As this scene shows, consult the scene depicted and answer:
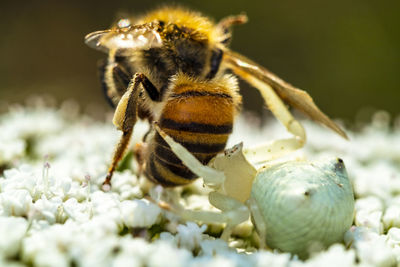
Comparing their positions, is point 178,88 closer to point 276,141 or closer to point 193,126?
point 193,126

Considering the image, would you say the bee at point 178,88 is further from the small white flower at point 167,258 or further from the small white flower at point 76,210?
the small white flower at point 167,258

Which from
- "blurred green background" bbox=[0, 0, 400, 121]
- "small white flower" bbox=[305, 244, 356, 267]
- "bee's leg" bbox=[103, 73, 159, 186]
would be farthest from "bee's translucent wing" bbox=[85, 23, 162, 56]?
"blurred green background" bbox=[0, 0, 400, 121]

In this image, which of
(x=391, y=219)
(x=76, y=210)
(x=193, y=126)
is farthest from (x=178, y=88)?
(x=391, y=219)

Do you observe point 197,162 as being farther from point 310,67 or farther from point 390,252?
point 310,67

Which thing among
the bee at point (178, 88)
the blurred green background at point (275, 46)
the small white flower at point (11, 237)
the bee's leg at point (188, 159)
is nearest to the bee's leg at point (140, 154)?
the bee at point (178, 88)

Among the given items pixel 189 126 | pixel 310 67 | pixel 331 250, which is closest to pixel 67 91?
pixel 310 67

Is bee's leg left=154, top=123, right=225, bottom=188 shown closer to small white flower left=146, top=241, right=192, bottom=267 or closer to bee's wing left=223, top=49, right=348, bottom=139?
small white flower left=146, top=241, right=192, bottom=267

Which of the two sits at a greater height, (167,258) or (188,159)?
(188,159)
